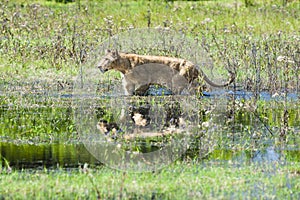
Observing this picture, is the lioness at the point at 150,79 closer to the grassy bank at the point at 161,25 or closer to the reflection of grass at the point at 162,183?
the grassy bank at the point at 161,25

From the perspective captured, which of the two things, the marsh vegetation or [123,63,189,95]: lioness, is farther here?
[123,63,189,95]: lioness

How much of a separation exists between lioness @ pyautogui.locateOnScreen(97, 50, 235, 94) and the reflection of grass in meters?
5.07

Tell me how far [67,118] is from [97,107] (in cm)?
105

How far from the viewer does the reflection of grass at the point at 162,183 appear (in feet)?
23.6

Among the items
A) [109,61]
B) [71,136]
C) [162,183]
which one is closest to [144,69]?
[109,61]

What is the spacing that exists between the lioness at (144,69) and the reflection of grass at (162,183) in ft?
16.6

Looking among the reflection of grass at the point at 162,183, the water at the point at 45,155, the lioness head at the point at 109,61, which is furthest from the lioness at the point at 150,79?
the reflection of grass at the point at 162,183

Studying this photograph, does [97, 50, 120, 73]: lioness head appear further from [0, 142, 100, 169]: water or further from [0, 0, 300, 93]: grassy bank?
[0, 142, 100, 169]: water

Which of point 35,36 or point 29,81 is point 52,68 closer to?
point 29,81

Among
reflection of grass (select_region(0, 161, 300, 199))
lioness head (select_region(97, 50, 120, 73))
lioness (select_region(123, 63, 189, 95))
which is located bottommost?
reflection of grass (select_region(0, 161, 300, 199))

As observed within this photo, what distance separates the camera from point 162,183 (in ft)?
24.8

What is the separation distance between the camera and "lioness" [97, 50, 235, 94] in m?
13.2

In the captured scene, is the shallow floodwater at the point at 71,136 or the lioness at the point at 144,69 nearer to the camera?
the shallow floodwater at the point at 71,136

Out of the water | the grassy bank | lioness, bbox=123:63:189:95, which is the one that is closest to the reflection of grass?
the water
